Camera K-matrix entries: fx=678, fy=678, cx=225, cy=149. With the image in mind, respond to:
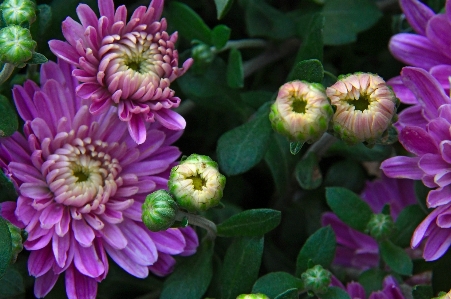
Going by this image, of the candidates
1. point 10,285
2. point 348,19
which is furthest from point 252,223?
point 348,19

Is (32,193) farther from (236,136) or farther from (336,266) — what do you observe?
(336,266)

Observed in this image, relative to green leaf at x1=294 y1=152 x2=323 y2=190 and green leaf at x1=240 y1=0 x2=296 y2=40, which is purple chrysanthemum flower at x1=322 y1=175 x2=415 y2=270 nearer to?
green leaf at x1=294 y1=152 x2=323 y2=190

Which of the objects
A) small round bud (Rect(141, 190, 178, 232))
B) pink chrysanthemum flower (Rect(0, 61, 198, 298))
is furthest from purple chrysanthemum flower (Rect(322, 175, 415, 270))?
small round bud (Rect(141, 190, 178, 232))

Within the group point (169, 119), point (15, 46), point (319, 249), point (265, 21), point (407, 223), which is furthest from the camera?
point (265, 21)

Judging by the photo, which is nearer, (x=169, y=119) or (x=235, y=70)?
(x=169, y=119)

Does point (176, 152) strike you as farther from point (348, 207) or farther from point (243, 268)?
point (348, 207)

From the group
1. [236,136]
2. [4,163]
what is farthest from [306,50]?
[4,163]
